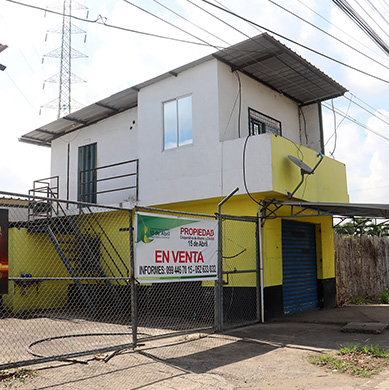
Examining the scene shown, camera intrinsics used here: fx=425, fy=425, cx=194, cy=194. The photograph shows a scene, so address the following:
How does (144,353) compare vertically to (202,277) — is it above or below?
below

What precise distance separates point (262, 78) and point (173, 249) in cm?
688

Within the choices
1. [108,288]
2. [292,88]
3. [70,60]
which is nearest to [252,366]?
[108,288]

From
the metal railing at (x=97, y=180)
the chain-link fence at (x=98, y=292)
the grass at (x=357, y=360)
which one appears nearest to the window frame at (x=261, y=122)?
the chain-link fence at (x=98, y=292)

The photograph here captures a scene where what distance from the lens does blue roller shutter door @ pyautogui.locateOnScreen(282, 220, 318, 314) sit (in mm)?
11648

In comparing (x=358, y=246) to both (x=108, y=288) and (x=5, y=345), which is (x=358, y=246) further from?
(x=5, y=345)

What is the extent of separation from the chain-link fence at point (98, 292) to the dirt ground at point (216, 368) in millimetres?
364

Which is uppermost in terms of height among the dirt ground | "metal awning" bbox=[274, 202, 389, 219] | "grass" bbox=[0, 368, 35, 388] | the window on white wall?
the window on white wall

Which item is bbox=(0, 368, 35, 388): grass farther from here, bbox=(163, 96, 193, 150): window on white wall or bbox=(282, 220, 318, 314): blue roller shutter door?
bbox=(282, 220, 318, 314): blue roller shutter door

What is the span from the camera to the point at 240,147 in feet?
33.7

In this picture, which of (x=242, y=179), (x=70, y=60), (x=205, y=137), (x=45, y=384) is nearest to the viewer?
(x=45, y=384)

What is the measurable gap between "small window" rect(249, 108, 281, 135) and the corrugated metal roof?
1048 mm

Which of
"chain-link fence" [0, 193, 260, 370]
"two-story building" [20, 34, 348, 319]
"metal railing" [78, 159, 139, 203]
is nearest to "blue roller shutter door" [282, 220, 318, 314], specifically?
"two-story building" [20, 34, 348, 319]

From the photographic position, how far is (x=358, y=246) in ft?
52.1

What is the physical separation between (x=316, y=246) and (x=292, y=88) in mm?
5023
